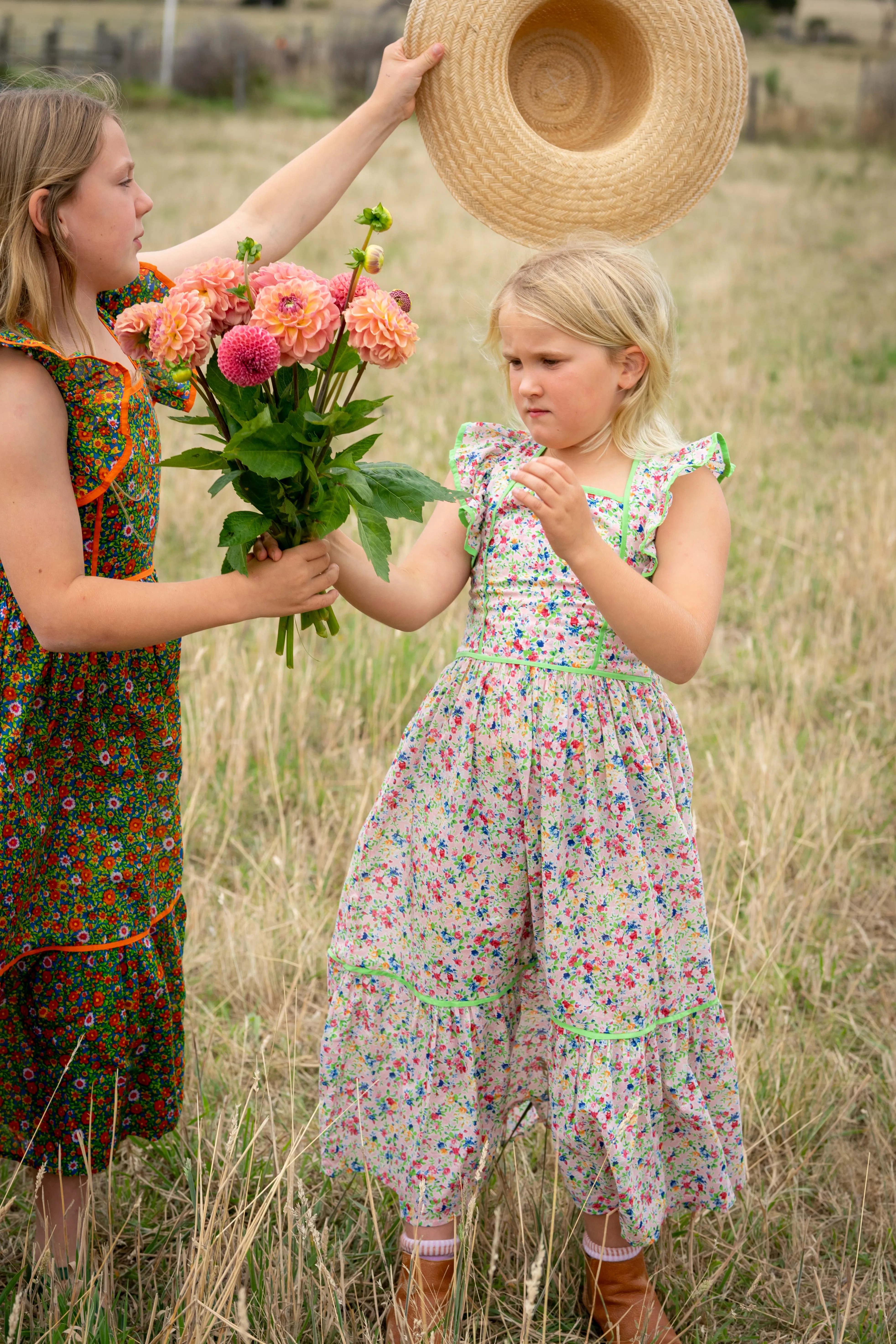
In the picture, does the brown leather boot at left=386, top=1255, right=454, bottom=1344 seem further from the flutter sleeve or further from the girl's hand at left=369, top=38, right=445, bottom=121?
the girl's hand at left=369, top=38, right=445, bottom=121

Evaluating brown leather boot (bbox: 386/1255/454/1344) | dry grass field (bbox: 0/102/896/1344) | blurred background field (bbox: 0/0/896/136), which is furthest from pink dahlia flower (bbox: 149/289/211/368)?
blurred background field (bbox: 0/0/896/136)

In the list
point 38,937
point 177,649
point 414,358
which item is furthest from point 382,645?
point 414,358

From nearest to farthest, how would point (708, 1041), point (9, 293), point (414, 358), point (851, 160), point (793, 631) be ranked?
1. point (9, 293)
2. point (708, 1041)
3. point (793, 631)
4. point (414, 358)
5. point (851, 160)

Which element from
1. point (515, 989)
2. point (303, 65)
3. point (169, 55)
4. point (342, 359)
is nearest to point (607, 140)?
point (342, 359)

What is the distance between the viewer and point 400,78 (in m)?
2.22

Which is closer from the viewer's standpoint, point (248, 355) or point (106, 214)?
point (248, 355)

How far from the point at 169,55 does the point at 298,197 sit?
27568mm

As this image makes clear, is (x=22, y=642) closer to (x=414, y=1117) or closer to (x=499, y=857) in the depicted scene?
(x=499, y=857)

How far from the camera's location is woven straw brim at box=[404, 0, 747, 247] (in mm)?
2168

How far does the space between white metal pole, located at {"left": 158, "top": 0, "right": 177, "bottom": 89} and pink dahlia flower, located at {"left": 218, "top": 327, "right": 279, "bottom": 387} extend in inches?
1081

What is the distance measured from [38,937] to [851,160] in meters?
20.6

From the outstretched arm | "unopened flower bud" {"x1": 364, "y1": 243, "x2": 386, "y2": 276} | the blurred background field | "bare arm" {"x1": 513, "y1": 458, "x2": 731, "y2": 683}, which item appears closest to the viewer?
"unopened flower bud" {"x1": 364, "y1": 243, "x2": 386, "y2": 276}

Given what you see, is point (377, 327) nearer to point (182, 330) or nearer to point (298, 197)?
point (182, 330)

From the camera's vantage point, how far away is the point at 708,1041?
84.0 inches
